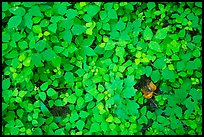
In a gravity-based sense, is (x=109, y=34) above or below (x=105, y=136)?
above

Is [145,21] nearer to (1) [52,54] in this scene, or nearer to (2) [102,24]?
(2) [102,24]

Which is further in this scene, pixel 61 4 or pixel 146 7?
pixel 146 7

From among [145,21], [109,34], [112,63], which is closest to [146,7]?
[145,21]

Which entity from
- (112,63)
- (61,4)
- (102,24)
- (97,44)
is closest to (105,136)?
(112,63)

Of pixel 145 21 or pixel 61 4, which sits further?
pixel 145 21

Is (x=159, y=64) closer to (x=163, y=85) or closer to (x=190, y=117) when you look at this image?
(x=163, y=85)

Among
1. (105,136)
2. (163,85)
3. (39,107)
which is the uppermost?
(163,85)
